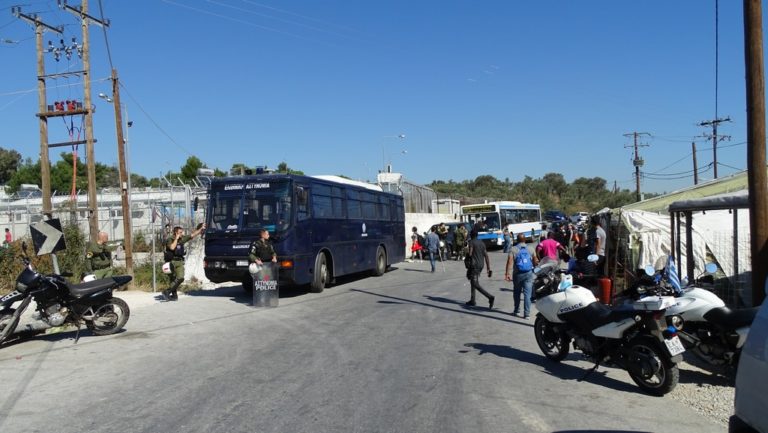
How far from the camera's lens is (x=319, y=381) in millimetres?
6785

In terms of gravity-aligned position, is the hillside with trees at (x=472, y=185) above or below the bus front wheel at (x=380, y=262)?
above

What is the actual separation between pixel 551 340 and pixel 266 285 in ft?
24.9

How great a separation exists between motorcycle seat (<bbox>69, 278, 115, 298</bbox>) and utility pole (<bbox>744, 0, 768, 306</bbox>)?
9530 mm

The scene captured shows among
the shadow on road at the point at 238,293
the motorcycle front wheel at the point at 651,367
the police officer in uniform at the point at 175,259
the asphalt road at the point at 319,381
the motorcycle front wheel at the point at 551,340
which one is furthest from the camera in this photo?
the shadow on road at the point at 238,293

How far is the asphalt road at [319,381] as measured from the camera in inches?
211

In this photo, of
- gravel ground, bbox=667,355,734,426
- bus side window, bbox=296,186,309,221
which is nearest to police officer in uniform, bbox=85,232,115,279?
bus side window, bbox=296,186,309,221

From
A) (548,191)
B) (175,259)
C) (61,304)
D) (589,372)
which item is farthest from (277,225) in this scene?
(548,191)

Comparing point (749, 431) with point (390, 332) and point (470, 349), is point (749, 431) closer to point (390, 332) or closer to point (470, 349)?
point (470, 349)

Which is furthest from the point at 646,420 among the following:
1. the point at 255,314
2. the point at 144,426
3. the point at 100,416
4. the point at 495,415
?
the point at 255,314

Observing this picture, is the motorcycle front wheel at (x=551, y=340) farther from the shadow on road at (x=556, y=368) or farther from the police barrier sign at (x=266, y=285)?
the police barrier sign at (x=266, y=285)

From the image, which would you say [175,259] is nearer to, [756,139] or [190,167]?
[756,139]

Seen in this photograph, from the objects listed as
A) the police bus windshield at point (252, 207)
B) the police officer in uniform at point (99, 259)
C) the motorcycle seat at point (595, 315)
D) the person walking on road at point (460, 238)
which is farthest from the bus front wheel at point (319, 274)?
the person walking on road at point (460, 238)

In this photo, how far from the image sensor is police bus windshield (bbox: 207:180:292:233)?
1465 centimetres

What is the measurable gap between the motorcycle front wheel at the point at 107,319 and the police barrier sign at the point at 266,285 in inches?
143
